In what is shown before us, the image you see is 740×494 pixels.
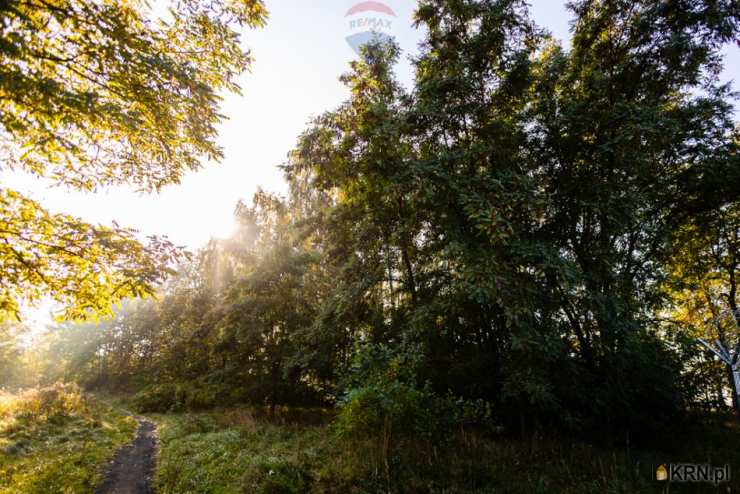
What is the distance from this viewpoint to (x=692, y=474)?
6910 millimetres

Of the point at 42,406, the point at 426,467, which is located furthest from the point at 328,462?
the point at 42,406

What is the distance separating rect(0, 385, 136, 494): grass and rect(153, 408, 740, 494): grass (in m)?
1.84

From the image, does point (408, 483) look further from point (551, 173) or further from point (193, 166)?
point (551, 173)

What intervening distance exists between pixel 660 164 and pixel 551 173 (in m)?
3.53

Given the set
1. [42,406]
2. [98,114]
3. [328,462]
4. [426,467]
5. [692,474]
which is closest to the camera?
[98,114]

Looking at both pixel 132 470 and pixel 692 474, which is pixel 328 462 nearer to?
pixel 132 470

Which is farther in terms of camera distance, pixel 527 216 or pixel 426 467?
pixel 527 216

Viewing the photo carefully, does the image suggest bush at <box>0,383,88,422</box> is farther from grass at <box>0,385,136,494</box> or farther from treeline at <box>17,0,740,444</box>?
treeline at <box>17,0,740,444</box>

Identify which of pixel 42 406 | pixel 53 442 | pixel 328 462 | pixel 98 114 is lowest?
pixel 53 442

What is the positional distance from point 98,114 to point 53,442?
42.5ft

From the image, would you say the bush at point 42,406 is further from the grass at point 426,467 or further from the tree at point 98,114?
the tree at point 98,114

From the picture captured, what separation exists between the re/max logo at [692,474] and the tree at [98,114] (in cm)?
1041

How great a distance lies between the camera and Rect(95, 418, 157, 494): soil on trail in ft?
24.2

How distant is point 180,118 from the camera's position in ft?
15.7
